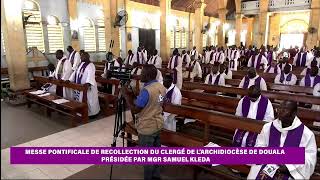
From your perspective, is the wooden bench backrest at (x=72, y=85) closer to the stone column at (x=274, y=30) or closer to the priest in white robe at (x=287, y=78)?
the priest in white robe at (x=287, y=78)

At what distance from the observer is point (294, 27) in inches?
1042

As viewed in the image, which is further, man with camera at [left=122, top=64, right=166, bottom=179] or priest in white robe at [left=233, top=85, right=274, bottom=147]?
priest in white robe at [left=233, top=85, right=274, bottom=147]

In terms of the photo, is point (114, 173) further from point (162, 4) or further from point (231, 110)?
point (162, 4)

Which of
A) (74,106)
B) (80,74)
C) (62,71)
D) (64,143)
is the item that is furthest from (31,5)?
(64,143)

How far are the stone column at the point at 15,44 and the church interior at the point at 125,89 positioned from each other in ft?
0.10

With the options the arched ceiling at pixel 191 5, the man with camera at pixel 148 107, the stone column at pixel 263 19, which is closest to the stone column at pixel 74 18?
the arched ceiling at pixel 191 5

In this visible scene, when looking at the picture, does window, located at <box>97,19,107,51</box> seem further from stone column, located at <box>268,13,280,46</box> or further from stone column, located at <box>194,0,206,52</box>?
stone column, located at <box>268,13,280,46</box>

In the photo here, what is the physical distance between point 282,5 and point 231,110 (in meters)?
17.2

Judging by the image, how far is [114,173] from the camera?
4.04 meters

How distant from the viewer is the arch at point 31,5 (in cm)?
1181

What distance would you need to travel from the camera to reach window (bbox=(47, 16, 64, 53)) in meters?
12.9

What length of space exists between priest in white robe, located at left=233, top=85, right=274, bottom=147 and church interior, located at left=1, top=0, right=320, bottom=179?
0.02 meters

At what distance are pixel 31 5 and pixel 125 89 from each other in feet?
35.9

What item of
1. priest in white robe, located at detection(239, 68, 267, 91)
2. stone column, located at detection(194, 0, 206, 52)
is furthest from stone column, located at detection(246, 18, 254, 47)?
priest in white robe, located at detection(239, 68, 267, 91)
